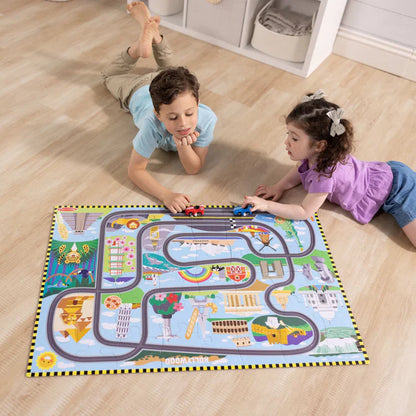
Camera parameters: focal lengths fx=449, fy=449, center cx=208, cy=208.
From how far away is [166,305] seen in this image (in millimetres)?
1129

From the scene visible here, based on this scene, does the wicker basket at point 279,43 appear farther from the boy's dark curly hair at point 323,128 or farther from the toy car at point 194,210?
the toy car at point 194,210

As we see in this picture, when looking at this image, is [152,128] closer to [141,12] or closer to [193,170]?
[193,170]

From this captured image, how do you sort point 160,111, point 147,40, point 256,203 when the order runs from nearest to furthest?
1. point 160,111
2. point 256,203
3. point 147,40

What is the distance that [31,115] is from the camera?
5.35 ft

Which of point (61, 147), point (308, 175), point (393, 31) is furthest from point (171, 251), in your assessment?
point (393, 31)

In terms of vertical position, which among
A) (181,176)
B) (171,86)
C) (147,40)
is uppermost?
(171,86)

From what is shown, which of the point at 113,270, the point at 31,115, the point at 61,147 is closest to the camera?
the point at 113,270

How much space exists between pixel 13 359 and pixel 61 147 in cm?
76

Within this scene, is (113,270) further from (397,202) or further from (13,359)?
(397,202)

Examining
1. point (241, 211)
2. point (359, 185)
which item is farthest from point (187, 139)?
point (359, 185)

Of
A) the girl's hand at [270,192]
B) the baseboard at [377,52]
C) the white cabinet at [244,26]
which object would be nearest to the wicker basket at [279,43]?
the white cabinet at [244,26]

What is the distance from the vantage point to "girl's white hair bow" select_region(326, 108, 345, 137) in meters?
1.16

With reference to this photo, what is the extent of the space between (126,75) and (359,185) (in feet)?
3.20

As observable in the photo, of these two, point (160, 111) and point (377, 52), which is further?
point (377, 52)
